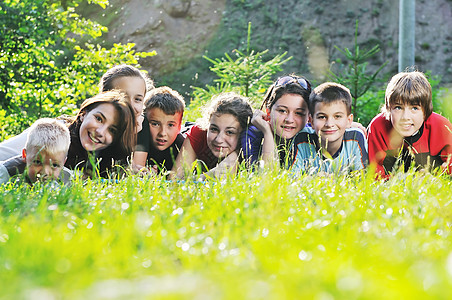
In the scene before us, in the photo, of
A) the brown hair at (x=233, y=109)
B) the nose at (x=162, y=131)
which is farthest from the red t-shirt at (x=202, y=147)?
the nose at (x=162, y=131)

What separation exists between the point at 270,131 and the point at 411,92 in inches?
53.6

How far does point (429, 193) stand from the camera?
3170 mm

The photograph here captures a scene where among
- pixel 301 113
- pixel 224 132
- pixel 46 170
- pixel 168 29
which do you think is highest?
pixel 168 29

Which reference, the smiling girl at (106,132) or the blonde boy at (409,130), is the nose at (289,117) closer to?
the blonde boy at (409,130)

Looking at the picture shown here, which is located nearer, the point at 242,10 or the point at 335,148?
the point at 335,148

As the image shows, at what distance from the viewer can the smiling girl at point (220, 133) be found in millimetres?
4828

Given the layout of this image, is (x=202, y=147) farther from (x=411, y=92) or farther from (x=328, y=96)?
(x=411, y=92)

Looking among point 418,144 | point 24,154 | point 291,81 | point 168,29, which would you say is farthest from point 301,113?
point 168,29

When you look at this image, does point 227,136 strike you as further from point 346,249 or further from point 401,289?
point 401,289

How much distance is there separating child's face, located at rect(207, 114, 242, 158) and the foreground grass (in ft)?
4.63

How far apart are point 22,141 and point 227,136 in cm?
198

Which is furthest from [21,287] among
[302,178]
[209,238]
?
[302,178]

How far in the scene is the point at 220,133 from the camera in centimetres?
483

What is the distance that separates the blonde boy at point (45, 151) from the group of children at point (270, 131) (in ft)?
1.91
